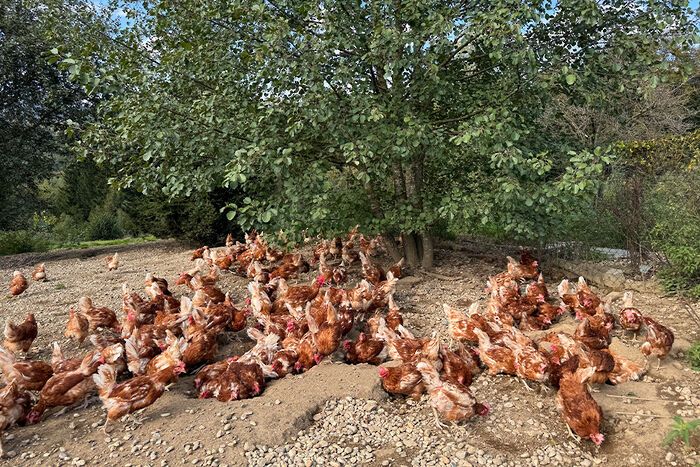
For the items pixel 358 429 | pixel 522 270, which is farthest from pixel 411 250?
pixel 358 429

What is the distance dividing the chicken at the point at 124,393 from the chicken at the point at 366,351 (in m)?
1.60

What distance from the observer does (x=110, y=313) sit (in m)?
5.07

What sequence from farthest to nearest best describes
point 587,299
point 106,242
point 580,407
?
point 106,242
point 587,299
point 580,407

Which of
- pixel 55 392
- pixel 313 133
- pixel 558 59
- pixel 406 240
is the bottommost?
pixel 55 392

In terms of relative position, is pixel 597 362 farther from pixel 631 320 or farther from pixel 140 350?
pixel 140 350

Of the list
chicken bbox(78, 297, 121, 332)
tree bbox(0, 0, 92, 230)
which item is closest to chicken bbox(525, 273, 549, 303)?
chicken bbox(78, 297, 121, 332)

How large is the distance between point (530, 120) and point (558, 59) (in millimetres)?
1364

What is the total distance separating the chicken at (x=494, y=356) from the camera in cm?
Result: 359

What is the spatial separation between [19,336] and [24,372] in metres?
1.28

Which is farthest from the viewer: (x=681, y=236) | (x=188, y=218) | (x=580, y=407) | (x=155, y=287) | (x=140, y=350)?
(x=188, y=218)

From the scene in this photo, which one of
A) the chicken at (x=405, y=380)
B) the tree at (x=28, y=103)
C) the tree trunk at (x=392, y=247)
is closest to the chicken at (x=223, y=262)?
the tree trunk at (x=392, y=247)

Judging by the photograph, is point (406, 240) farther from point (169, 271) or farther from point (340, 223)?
point (169, 271)

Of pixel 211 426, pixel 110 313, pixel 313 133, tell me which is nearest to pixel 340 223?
pixel 313 133

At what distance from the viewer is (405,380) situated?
338cm
